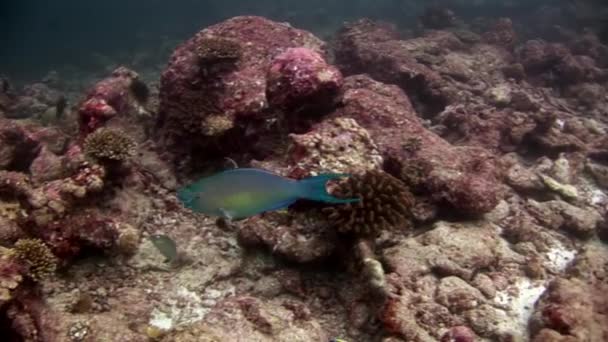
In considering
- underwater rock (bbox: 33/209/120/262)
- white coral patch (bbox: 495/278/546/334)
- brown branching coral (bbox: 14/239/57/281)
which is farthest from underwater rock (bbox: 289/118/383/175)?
brown branching coral (bbox: 14/239/57/281)

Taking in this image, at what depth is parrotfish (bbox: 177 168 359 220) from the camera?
2775 millimetres

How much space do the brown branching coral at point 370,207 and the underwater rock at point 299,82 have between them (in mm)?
1738

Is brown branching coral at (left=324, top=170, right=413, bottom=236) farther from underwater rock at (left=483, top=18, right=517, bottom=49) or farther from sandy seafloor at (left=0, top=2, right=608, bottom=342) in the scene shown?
underwater rock at (left=483, top=18, right=517, bottom=49)

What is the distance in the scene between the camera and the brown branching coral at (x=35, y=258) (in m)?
4.21

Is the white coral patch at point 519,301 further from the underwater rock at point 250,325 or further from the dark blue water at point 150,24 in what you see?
the dark blue water at point 150,24

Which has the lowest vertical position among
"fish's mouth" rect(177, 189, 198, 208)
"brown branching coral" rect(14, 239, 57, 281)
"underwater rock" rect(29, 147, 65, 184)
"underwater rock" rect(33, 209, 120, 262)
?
"underwater rock" rect(33, 209, 120, 262)

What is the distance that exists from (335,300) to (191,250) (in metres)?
1.99

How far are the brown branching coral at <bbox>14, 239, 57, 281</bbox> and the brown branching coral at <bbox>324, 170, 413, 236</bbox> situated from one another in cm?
289

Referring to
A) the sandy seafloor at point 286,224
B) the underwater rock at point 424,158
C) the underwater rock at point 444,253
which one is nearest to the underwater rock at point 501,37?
the sandy seafloor at point 286,224

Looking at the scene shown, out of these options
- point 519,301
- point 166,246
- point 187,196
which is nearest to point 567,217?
point 519,301

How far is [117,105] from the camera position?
25.7 feet

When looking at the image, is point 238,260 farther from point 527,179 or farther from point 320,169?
point 527,179

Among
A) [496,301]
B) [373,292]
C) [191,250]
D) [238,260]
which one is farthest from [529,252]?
[191,250]

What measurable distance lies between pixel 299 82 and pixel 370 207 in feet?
7.13
